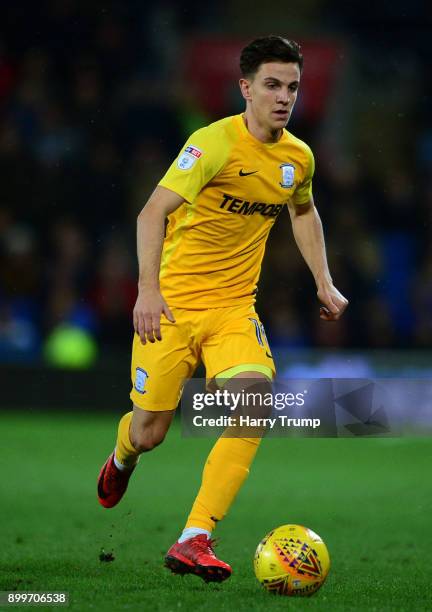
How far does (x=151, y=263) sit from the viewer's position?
5133mm

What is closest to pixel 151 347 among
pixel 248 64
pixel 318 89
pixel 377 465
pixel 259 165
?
pixel 259 165

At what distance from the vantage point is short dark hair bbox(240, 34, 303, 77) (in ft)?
17.6

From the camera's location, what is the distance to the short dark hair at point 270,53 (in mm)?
5371

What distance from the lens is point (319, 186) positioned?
13.7 meters

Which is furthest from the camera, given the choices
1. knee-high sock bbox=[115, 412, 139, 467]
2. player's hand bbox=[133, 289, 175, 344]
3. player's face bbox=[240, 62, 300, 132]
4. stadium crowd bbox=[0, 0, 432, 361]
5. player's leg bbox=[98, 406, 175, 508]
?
stadium crowd bbox=[0, 0, 432, 361]

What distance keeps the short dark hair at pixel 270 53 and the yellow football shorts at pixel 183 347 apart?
1.10 m

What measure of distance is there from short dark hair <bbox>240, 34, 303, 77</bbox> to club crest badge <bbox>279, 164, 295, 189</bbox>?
0.45m

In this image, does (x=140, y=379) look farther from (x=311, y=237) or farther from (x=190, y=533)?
(x=311, y=237)

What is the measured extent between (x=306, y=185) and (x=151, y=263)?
1080 mm

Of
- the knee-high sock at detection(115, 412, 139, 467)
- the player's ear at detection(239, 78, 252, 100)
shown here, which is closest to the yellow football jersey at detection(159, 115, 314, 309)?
the player's ear at detection(239, 78, 252, 100)

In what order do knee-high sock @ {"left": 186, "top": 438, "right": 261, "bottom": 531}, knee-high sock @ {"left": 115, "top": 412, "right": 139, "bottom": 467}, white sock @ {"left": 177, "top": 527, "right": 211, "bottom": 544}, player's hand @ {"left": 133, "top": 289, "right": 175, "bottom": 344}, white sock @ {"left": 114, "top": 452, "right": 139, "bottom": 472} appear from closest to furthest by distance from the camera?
player's hand @ {"left": 133, "top": 289, "right": 175, "bottom": 344} → white sock @ {"left": 177, "top": 527, "right": 211, "bottom": 544} → knee-high sock @ {"left": 186, "top": 438, "right": 261, "bottom": 531} → knee-high sock @ {"left": 115, "top": 412, "right": 139, "bottom": 467} → white sock @ {"left": 114, "top": 452, "right": 139, "bottom": 472}

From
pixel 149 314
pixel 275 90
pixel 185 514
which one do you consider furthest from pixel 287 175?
pixel 185 514

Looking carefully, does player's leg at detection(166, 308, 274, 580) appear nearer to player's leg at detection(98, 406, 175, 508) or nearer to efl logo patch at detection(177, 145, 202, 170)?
player's leg at detection(98, 406, 175, 508)

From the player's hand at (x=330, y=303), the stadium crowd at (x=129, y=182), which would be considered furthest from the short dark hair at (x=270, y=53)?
the stadium crowd at (x=129, y=182)
